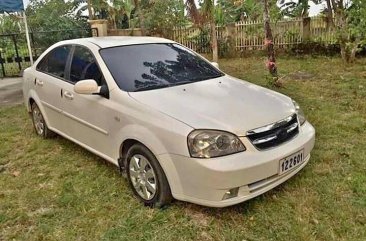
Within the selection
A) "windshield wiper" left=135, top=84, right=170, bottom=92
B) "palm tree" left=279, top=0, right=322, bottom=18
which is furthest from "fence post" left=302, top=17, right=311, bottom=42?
"windshield wiper" left=135, top=84, right=170, bottom=92

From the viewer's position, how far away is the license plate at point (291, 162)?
298 centimetres

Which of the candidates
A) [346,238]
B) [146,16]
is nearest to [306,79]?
[346,238]

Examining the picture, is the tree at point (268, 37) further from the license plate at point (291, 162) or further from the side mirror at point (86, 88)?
the side mirror at point (86, 88)

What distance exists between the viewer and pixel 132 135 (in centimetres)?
319

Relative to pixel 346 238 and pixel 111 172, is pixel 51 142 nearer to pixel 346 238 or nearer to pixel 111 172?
pixel 111 172

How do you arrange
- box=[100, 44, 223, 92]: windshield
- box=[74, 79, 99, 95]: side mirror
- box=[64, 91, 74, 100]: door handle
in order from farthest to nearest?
box=[64, 91, 74, 100]: door handle
box=[100, 44, 223, 92]: windshield
box=[74, 79, 99, 95]: side mirror

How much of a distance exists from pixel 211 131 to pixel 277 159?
0.59 metres

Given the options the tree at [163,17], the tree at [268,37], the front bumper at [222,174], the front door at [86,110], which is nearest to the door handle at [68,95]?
the front door at [86,110]

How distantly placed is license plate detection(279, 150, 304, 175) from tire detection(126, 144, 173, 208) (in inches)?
37.9

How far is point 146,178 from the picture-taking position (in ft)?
10.5

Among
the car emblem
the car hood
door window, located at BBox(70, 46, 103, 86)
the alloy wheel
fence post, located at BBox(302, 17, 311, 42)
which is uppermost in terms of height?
fence post, located at BBox(302, 17, 311, 42)

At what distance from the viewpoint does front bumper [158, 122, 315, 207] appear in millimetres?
2707

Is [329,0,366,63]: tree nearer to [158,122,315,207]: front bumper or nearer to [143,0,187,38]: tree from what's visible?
[143,0,187,38]: tree

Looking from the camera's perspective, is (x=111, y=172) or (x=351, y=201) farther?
(x=111, y=172)
